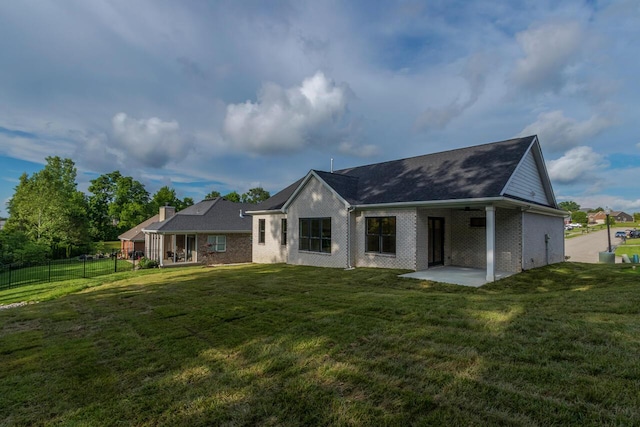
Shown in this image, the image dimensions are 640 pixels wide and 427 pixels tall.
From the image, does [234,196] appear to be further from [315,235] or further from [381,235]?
[381,235]

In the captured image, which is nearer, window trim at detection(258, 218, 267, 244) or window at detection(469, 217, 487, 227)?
window at detection(469, 217, 487, 227)

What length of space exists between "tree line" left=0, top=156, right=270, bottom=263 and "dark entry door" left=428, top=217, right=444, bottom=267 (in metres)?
32.0

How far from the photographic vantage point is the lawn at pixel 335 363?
9.36 ft

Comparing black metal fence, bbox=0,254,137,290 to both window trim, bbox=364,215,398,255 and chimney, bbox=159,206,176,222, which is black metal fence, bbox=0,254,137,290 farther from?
window trim, bbox=364,215,398,255

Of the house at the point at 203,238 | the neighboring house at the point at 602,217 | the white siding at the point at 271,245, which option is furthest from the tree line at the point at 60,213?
the neighboring house at the point at 602,217

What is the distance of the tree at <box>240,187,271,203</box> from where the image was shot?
66.4 m

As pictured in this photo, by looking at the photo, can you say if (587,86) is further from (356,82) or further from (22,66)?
(22,66)

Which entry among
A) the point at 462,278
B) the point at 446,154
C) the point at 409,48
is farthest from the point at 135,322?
the point at 409,48

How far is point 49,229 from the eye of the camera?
3456 cm

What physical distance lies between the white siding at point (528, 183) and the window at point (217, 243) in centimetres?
1988

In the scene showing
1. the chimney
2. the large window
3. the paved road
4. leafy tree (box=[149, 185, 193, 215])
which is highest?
leafy tree (box=[149, 185, 193, 215])

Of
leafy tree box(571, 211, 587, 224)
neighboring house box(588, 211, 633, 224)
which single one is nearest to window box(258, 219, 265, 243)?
leafy tree box(571, 211, 587, 224)

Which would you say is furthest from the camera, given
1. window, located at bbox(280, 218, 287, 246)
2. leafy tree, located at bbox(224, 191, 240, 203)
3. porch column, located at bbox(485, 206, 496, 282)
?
leafy tree, located at bbox(224, 191, 240, 203)

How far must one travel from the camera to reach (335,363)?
3.87 meters
